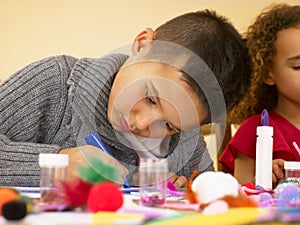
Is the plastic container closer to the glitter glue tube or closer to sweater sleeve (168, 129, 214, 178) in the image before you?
the glitter glue tube

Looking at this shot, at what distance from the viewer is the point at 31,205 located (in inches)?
16.5

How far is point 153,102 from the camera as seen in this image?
831mm

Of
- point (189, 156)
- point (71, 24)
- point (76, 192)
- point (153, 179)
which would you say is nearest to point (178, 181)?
point (189, 156)

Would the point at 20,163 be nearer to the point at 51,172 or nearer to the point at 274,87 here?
the point at 51,172

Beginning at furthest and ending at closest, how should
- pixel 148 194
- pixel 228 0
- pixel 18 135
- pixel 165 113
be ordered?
pixel 228 0
pixel 18 135
pixel 165 113
pixel 148 194

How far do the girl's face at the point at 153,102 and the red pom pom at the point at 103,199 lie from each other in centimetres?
40

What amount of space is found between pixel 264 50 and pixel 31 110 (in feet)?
1.94

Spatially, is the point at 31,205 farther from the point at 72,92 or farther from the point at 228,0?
the point at 228,0

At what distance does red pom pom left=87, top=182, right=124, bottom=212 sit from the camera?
423 mm

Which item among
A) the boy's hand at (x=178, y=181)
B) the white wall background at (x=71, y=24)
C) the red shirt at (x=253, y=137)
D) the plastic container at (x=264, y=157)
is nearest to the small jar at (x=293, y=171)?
the plastic container at (x=264, y=157)

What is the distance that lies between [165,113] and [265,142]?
166mm

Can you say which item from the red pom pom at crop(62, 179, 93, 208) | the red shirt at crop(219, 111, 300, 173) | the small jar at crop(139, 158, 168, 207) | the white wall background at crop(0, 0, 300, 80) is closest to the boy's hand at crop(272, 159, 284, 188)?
the red shirt at crop(219, 111, 300, 173)

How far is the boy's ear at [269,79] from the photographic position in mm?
1315

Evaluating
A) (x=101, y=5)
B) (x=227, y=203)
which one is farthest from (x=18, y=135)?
(x=101, y=5)
